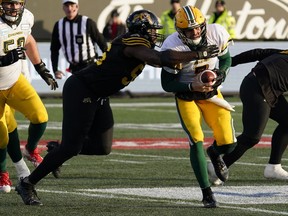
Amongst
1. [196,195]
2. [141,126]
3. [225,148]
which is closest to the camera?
[196,195]

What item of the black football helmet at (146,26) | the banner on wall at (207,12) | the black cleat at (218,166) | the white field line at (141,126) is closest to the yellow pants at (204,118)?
the black cleat at (218,166)

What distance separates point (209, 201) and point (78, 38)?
5.84m

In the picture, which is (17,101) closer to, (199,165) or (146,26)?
(146,26)

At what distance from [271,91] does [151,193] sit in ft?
4.24

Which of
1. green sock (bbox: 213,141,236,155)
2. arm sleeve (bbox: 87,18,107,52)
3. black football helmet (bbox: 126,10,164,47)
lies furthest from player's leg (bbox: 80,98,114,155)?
arm sleeve (bbox: 87,18,107,52)

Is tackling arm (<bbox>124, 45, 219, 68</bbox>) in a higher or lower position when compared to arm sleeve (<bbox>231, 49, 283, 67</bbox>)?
higher

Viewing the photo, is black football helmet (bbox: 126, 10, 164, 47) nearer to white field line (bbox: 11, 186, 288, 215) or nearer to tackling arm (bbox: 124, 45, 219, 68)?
tackling arm (bbox: 124, 45, 219, 68)

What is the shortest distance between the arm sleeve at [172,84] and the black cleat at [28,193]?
1194 millimetres

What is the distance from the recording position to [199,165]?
773 centimetres

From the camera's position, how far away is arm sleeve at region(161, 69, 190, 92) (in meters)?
7.90

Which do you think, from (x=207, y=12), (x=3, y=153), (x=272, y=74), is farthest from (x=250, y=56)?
(x=207, y=12)

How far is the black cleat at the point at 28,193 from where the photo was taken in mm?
7809

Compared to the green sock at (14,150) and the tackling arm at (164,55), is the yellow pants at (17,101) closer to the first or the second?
the green sock at (14,150)

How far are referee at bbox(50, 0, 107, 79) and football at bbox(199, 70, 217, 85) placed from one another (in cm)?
521
